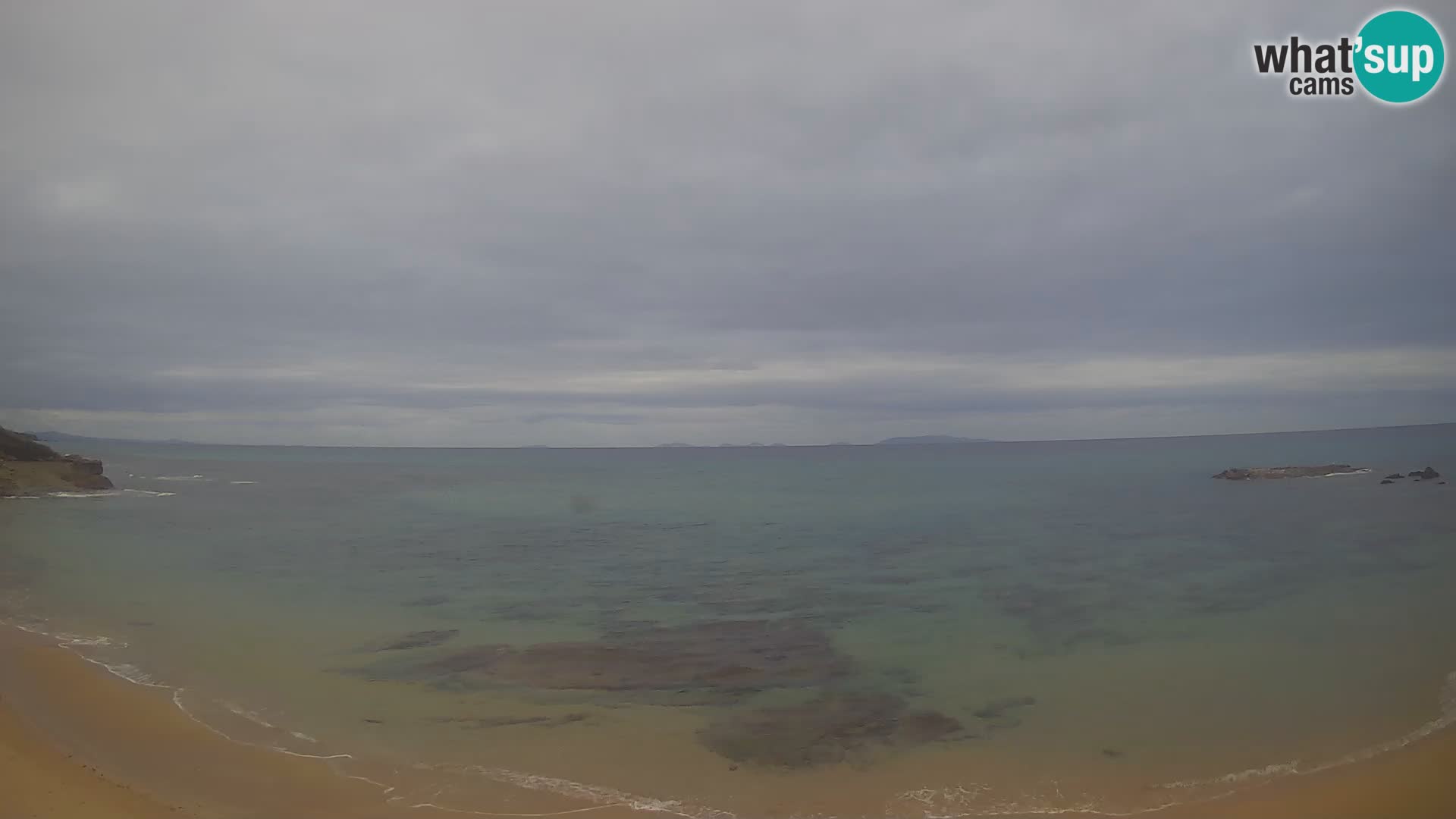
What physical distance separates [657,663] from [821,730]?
4228 millimetres

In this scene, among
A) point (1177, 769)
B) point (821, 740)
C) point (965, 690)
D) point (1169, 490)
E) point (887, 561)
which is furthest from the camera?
point (1169, 490)

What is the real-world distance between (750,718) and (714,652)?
3356 mm

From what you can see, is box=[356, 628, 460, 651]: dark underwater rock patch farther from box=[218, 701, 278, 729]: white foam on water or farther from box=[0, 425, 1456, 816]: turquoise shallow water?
box=[218, 701, 278, 729]: white foam on water

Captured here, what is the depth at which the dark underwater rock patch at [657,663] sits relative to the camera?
12.5 m

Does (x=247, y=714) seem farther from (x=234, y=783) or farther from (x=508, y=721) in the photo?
(x=508, y=721)

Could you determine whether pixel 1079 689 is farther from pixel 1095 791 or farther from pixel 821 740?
pixel 821 740

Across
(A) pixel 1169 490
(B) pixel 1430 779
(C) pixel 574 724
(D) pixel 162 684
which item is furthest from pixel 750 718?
(A) pixel 1169 490

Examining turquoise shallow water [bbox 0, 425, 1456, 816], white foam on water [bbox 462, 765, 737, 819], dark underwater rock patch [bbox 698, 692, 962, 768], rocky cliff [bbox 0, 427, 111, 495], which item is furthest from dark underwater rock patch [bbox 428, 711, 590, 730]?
rocky cliff [bbox 0, 427, 111, 495]

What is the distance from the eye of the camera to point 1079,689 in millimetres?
12094

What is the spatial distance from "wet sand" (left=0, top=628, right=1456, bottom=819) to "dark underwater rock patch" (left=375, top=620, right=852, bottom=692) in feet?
11.1

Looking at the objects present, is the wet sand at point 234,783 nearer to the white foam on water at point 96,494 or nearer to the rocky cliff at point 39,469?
A: the rocky cliff at point 39,469

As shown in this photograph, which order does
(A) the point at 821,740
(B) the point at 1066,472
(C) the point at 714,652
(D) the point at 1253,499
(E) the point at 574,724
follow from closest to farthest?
1. (A) the point at 821,740
2. (E) the point at 574,724
3. (C) the point at 714,652
4. (D) the point at 1253,499
5. (B) the point at 1066,472

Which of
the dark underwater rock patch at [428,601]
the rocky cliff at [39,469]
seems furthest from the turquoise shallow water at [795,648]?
the rocky cliff at [39,469]

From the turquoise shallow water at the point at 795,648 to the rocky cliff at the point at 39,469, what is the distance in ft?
41.5
